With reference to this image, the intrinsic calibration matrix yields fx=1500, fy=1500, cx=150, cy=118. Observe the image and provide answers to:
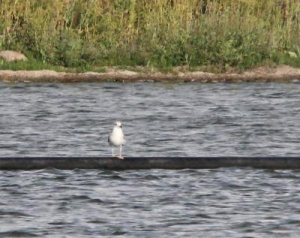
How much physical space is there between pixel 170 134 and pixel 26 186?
21.5 ft

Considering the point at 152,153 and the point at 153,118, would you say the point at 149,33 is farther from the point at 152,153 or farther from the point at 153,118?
the point at 152,153

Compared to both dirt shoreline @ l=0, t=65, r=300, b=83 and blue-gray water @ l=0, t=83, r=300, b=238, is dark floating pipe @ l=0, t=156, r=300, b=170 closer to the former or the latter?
blue-gray water @ l=0, t=83, r=300, b=238

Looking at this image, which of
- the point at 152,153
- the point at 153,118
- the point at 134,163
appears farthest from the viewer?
the point at 153,118

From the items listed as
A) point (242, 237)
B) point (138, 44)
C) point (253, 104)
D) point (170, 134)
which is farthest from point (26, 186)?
point (138, 44)

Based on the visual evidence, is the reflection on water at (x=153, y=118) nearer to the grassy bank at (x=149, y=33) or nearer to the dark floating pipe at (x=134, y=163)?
the grassy bank at (x=149, y=33)

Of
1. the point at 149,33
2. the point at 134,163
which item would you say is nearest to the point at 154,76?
the point at 149,33

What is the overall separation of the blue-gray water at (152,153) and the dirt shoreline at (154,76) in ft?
2.59

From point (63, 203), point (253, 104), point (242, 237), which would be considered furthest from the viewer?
point (253, 104)

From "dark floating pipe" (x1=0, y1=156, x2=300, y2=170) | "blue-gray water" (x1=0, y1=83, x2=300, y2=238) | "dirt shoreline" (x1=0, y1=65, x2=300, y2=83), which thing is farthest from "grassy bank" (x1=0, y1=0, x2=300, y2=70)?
"dark floating pipe" (x1=0, y1=156, x2=300, y2=170)

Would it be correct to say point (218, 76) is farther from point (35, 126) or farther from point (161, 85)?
point (35, 126)

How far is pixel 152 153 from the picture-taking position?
2069 cm

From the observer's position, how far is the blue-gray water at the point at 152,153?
15023 mm

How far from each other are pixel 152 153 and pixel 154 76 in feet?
41.9

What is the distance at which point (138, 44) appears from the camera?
34.5 metres
